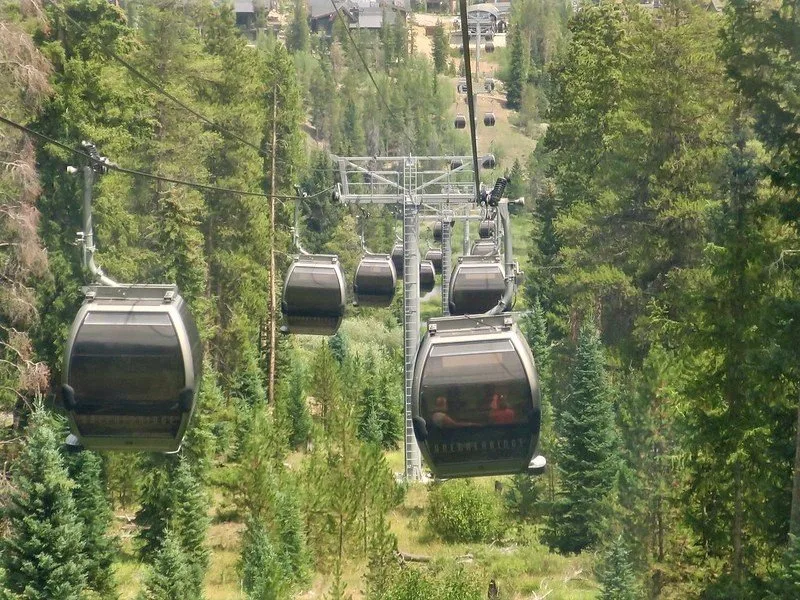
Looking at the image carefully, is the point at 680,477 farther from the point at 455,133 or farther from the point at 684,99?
the point at 455,133

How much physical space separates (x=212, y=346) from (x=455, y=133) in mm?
100913

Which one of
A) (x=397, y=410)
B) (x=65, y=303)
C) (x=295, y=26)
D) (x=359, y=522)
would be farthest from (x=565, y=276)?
(x=295, y=26)

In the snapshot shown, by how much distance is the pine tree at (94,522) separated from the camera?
2436cm

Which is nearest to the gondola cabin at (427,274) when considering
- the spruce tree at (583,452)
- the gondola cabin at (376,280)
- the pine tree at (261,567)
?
the gondola cabin at (376,280)

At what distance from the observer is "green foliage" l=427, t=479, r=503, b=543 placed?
29.5 meters

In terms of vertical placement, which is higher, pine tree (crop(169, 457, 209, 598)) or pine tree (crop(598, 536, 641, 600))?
pine tree (crop(598, 536, 641, 600))

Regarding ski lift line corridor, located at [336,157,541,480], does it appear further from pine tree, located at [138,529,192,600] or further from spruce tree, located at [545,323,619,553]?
spruce tree, located at [545,323,619,553]

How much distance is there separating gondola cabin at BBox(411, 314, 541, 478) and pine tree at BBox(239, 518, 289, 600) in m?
10.3

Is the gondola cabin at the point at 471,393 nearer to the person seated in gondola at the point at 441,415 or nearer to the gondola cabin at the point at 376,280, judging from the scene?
the person seated in gondola at the point at 441,415

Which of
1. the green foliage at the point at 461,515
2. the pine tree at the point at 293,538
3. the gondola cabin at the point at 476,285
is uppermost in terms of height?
the gondola cabin at the point at 476,285

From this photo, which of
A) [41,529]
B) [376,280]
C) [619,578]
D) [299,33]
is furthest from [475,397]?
[299,33]

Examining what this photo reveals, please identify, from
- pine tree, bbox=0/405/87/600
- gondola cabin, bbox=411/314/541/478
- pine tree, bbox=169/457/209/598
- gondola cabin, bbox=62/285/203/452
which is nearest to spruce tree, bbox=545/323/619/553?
pine tree, bbox=169/457/209/598

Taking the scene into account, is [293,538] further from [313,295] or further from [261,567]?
[313,295]

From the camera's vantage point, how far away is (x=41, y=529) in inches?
857
